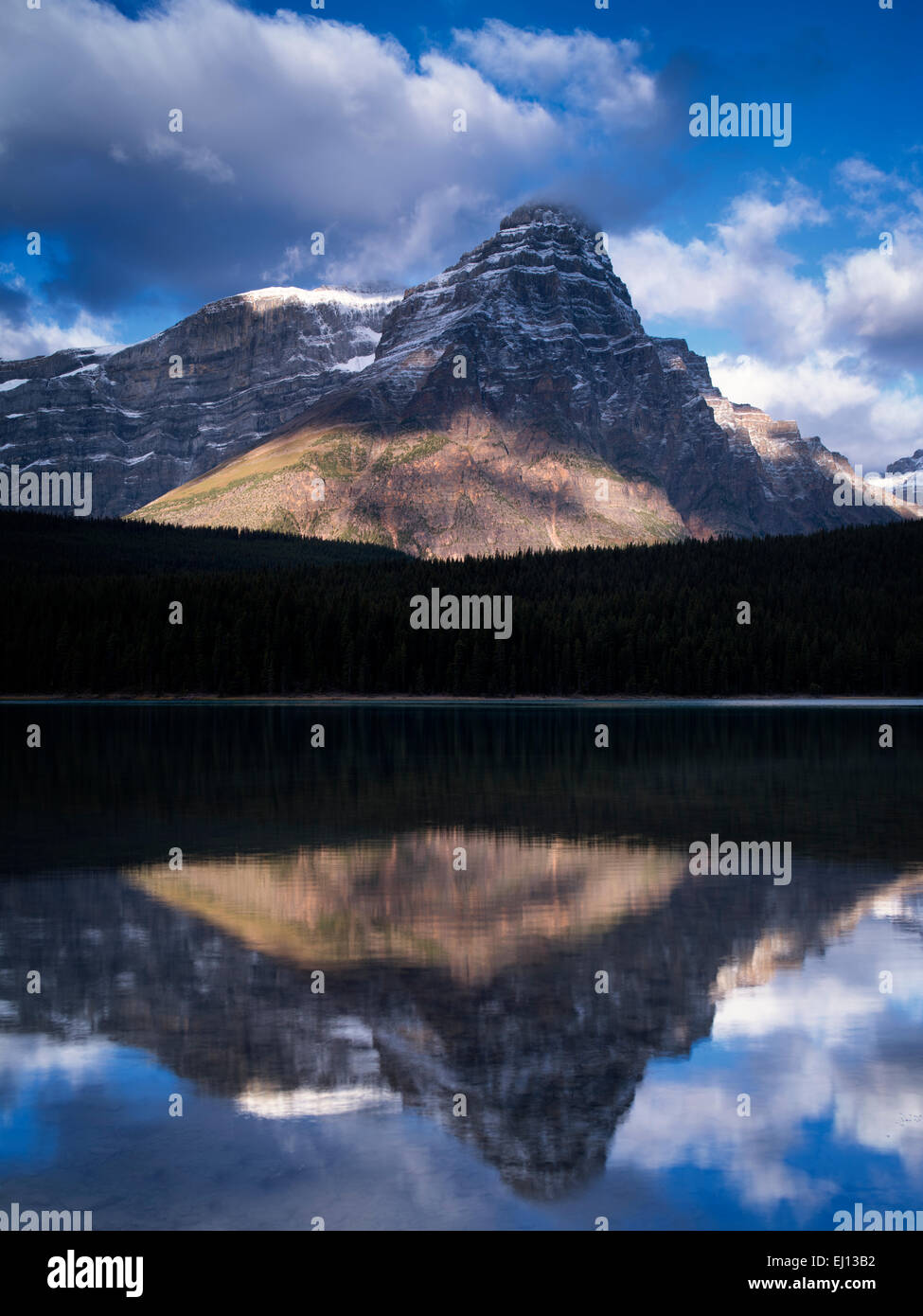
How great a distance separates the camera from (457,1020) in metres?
16.8

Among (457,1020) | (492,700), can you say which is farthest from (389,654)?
(457,1020)

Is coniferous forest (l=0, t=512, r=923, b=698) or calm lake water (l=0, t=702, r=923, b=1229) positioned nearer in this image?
calm lake water (l=0, t=702, r=923, b=1229)

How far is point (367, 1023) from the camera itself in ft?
55.1

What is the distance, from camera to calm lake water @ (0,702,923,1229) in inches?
472

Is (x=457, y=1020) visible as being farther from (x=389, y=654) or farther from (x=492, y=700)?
(x=389, y=654)

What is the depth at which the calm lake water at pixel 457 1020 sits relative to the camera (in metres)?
12.0

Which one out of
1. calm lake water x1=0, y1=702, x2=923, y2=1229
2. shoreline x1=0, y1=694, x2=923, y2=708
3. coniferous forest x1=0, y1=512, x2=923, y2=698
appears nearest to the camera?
calm lake water x1=0, y1=702, x2=923, y2=1229

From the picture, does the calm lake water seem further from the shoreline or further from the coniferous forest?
the coniferous forest

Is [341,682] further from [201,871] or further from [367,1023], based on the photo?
[367,1023]

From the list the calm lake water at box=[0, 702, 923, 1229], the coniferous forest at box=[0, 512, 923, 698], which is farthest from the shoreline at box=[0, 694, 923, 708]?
the calm lake water at box=[0, 702, 923, 1229]

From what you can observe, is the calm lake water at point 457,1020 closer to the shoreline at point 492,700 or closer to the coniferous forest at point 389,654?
the shoreline at point 492,700

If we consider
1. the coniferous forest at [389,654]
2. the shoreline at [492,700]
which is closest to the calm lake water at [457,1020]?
the shoreline at [492,700]

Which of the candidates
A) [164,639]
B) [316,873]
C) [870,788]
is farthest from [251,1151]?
[164,639]

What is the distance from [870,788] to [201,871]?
3129 centimetres
